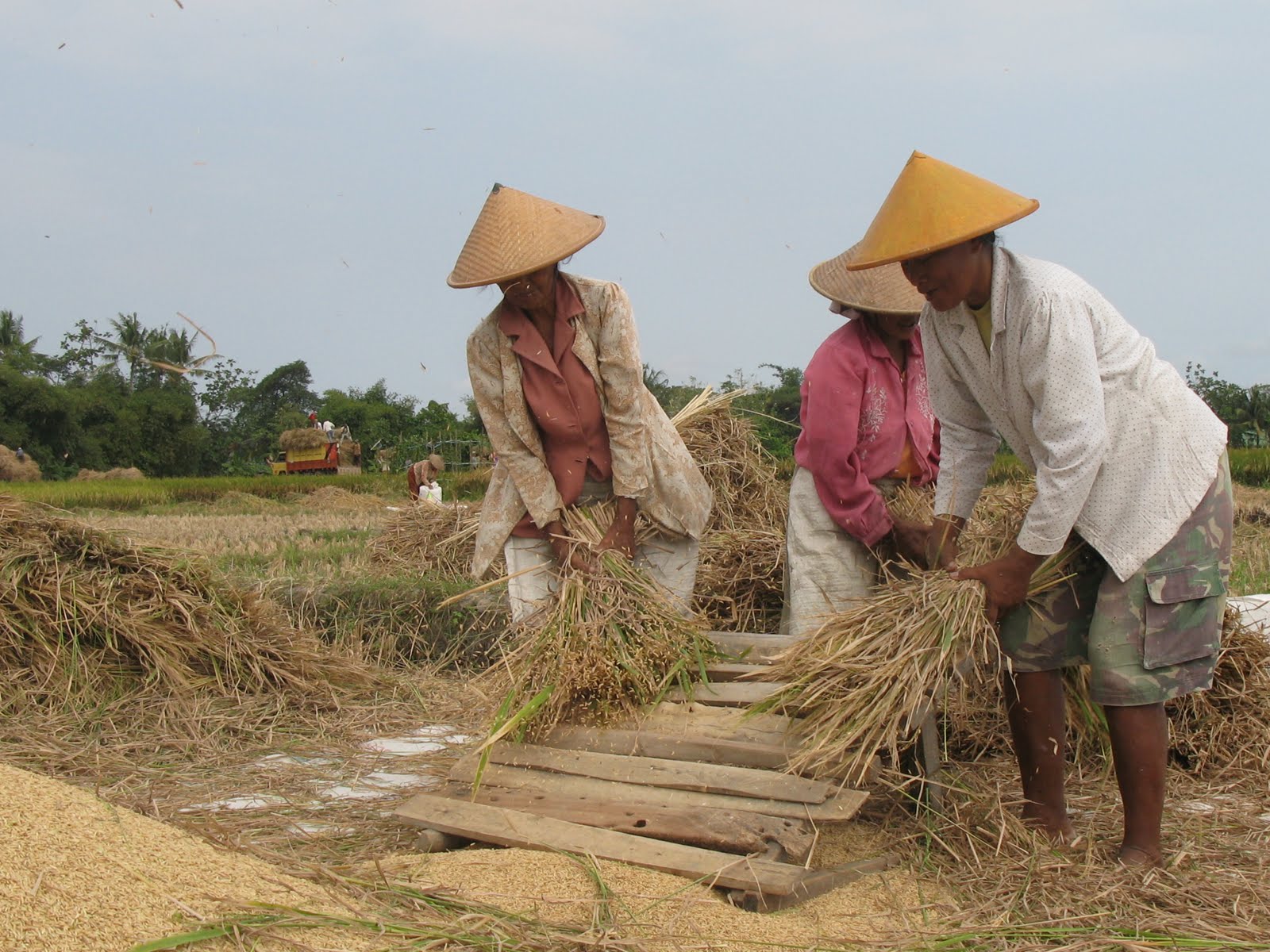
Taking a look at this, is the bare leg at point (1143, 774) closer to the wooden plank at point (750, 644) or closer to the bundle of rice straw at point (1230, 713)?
the bundle of rice straw at point (1230, 713)

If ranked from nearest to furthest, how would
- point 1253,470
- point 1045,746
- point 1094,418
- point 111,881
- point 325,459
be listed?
point 111,881, point 1094,418, point 1045,746, point 1253,470, point 325,459

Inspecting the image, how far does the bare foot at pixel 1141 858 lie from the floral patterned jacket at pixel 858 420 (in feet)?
4.07

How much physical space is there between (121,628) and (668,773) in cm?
264

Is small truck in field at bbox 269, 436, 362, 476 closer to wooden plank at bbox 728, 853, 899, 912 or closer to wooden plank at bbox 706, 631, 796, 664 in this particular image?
wooden plank at bbox 706, 631, 796, 664

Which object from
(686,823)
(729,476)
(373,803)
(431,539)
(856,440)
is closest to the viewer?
(686,823)

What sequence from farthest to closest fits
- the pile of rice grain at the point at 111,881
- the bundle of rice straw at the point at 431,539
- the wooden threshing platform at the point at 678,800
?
the bundle of rice straw at the point at 431,539, the wooden threshing platform at the point at 678,800, the pile of rice grain at the point at 111,881

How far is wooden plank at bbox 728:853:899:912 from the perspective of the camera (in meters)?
2.45

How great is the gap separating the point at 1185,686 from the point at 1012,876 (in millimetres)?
575

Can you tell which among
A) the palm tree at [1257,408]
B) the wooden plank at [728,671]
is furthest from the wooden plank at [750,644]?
the palm tree at [1257,408]

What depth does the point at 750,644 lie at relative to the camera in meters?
3.55

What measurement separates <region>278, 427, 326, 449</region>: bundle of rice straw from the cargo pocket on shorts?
23.2 m

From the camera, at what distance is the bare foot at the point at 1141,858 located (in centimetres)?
262

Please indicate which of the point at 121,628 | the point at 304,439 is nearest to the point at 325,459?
the point at 304,439

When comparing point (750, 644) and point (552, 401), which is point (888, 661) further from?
point (552, 401)
